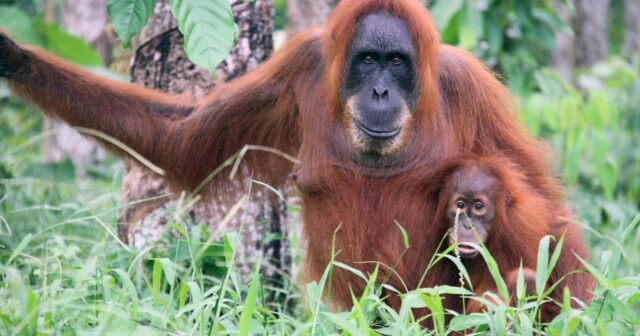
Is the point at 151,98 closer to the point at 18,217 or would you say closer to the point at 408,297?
the point at 18,217

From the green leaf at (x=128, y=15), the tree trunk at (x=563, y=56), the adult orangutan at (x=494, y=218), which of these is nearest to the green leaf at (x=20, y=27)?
the green leaf at (x=128, y=15)

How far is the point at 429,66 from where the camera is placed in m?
4.06

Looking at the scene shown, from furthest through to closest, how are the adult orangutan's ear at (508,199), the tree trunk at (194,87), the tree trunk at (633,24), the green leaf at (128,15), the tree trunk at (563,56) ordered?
the tree trunk at (633,24), the tree trunk at (563,56), the tree trunk at (194,87), the adult orangutan's ear at (508,199), the green leaf at (128,15)

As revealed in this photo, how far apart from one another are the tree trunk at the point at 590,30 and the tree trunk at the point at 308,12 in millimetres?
6644

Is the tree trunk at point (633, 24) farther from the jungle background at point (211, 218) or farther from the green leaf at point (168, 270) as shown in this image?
the green leaf at point (168, 270)

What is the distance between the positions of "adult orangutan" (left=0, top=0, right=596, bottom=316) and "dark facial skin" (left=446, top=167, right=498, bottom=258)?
15 centimetres

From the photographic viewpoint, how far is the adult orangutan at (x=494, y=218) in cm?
397

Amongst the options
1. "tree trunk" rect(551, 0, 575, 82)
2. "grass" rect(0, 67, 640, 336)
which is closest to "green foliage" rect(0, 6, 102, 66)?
"grass" rect(0, 67, 640, 336)

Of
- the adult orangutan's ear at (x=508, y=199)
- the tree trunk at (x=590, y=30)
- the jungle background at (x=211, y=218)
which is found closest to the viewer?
the jungle background at (x=211, y=218)

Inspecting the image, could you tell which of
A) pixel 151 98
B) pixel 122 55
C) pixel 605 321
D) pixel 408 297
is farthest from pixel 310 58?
pixel 122 55

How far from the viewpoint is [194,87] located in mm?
4906

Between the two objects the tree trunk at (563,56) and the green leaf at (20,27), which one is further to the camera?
the tree trunk at (563,56)

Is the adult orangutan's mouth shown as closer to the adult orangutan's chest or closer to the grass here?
the adult orangutan's chest

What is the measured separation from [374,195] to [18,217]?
7.56ft
